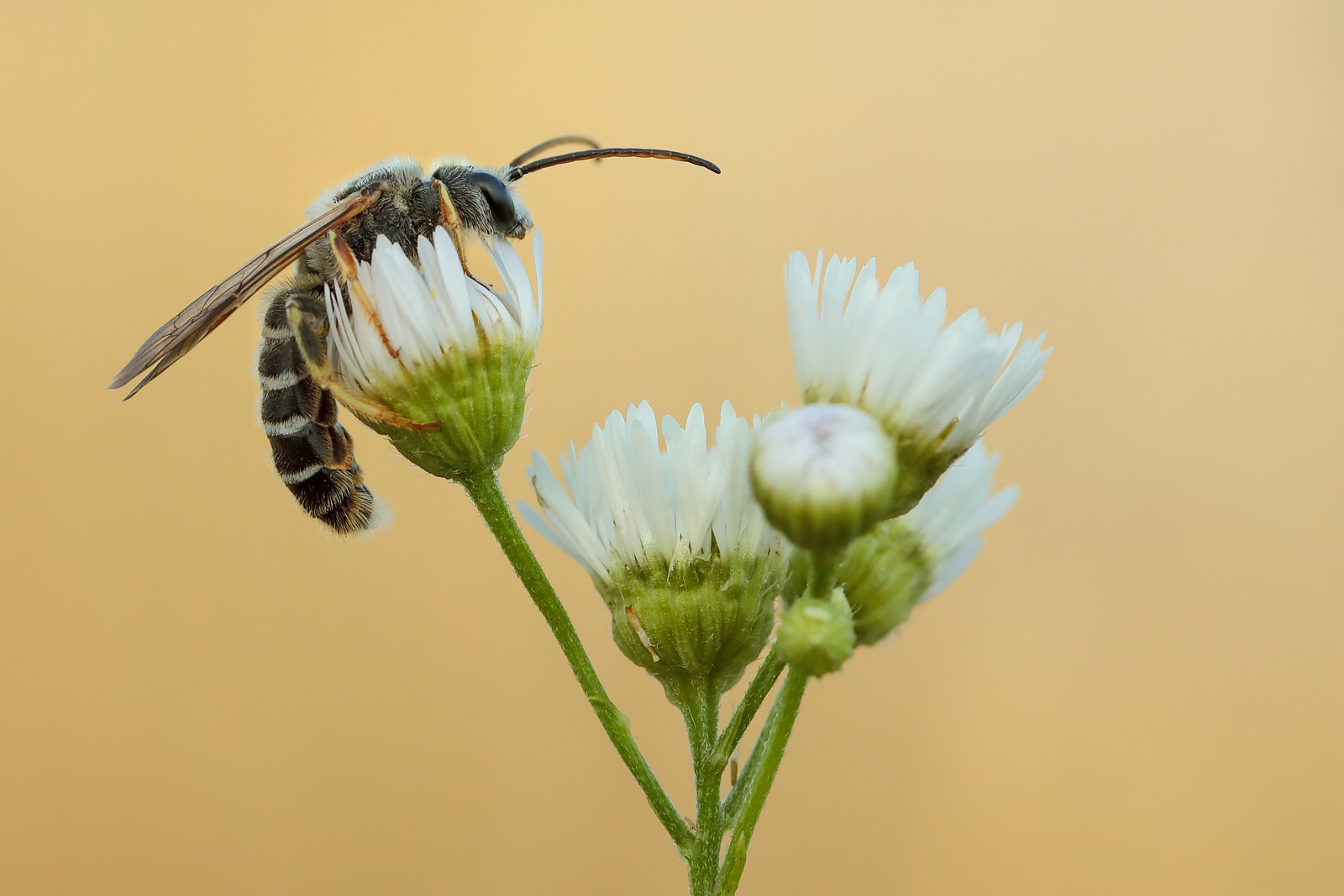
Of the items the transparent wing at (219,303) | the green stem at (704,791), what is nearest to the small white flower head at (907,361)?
the green stem at (704,791)

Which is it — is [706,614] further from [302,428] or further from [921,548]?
[302,428]

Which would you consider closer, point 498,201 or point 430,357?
point 430,357

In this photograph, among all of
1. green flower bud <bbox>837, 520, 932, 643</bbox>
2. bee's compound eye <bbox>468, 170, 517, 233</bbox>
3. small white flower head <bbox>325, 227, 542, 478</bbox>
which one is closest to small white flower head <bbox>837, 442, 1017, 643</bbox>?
green flower bud <bbox>837, 520, 932, 643</bbox>

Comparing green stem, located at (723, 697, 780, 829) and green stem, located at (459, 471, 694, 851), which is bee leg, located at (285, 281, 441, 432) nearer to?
green stem, located at (459, 471, 694, 851)

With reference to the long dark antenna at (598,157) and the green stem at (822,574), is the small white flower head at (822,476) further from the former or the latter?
the long dark antenna at (598,157)

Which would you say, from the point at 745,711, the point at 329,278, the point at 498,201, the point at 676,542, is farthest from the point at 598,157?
the point at 745,711
